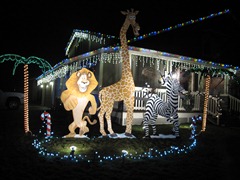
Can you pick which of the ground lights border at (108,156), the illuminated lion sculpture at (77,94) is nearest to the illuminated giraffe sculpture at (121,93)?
the illuminated lion sculpture at (77,94)

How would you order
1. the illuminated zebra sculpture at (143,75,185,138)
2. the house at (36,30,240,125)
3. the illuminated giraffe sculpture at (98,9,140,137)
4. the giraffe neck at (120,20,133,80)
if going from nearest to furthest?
the illuminated giraffe sculpture at (98,9,140,137) < the giraffe neck at (120,20,133,80) < the illuminated zebra sculpture at (143,75,185,138) < the house at (36,30,240,125)

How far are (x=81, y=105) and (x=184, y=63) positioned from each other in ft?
26.1

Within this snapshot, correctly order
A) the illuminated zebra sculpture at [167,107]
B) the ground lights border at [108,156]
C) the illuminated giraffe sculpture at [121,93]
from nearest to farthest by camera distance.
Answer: the ground lights border at [108,156]
the illuminated giraffe sculpture at [121,93]
the illuminated zebra sculpture at [167,107]

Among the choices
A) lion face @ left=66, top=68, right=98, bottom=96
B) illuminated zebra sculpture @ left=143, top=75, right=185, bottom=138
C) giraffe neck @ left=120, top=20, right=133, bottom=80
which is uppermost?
giraffe neck @ left=120, top=20, right=133, bottom=80

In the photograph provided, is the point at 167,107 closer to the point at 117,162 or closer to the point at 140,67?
the point at 117,162

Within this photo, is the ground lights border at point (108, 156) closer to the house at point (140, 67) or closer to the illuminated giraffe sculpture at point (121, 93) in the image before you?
the illuminated giraffe sculpture at point (121, 93)

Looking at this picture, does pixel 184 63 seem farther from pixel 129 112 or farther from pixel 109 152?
pixel 109 152

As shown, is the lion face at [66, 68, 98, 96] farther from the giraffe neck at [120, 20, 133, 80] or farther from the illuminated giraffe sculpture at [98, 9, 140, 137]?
the giraffe neck at [120, 20, 133, 80]

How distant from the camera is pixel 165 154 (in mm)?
6129

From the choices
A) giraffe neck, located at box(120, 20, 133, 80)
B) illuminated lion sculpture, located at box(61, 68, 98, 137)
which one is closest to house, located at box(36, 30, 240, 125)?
giraffe neck, located at box(120, 20, 133, 80)

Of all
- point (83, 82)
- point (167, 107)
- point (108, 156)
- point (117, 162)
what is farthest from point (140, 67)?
point (117, 162)

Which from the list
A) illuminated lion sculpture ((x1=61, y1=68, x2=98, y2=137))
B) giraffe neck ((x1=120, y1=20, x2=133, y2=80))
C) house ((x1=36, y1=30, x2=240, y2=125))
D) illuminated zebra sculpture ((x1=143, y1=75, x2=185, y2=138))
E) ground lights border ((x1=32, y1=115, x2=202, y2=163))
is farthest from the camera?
house ((x1=36, y1=30, x2=240, y2=125))

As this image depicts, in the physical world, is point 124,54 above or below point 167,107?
above

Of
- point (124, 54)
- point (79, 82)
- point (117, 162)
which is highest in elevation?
point (124, 54)
